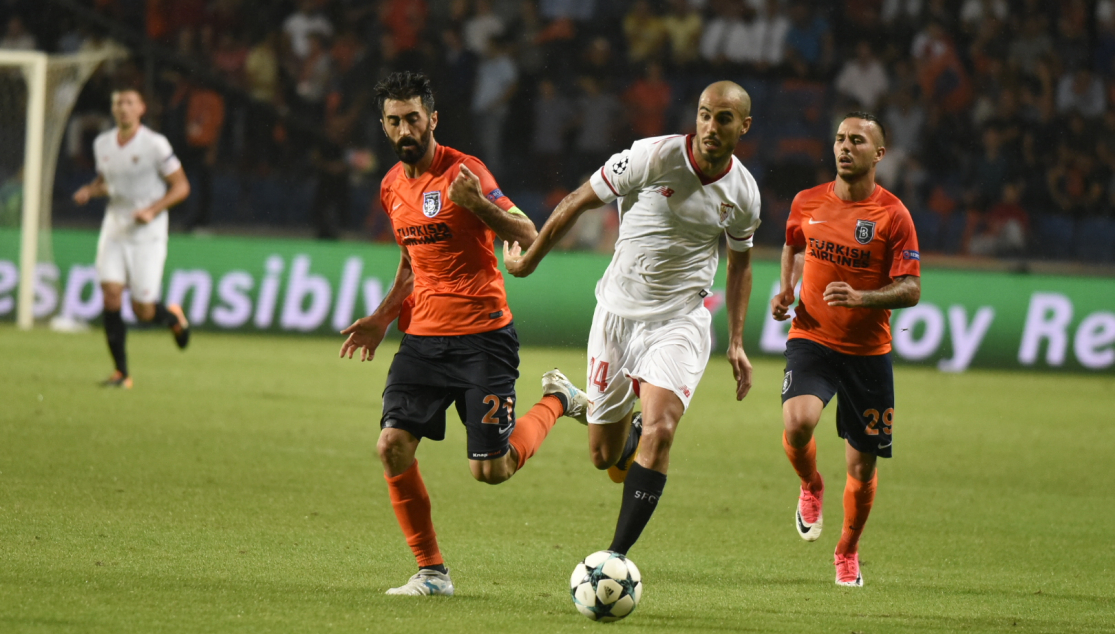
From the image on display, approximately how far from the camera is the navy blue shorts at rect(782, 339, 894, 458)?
6.28 m

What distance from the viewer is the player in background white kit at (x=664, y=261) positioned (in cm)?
538

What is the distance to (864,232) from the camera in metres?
6.32

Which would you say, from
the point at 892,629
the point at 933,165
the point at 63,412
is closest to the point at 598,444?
the point at 892,629

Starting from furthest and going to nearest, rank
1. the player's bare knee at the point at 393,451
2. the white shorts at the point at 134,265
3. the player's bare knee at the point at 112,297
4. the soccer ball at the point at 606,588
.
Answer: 1. the white shorts at the point at 134,265
2. the player's bare knee at the point at 112,297
3. the player's bare knee at the point at 393,451
4. the soccer ball at the point at 606,588

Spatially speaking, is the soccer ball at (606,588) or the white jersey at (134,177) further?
the white jersey at (134,177)

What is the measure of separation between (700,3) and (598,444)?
14.7m

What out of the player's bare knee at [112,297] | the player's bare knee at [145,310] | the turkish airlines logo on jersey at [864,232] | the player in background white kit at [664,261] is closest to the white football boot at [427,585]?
the player in background white kit at [664,261]

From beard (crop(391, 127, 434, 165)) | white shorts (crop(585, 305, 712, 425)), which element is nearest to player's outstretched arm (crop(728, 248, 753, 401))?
white shorts (crop(585, 305, 712, 425))

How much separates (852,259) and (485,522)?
221 centimetres

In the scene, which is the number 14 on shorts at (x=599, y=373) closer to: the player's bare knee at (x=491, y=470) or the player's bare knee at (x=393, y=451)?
the player's bare knee at (x=491, y=470)

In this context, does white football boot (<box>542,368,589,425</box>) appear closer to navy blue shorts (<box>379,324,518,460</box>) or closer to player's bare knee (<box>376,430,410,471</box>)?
navy blue shorts (<box>379,324,518,460</box>)

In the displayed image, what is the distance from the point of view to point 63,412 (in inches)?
380

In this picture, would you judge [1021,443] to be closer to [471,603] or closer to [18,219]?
[471,603]

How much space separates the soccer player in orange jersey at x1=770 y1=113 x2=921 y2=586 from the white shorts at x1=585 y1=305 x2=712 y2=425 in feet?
2.37
